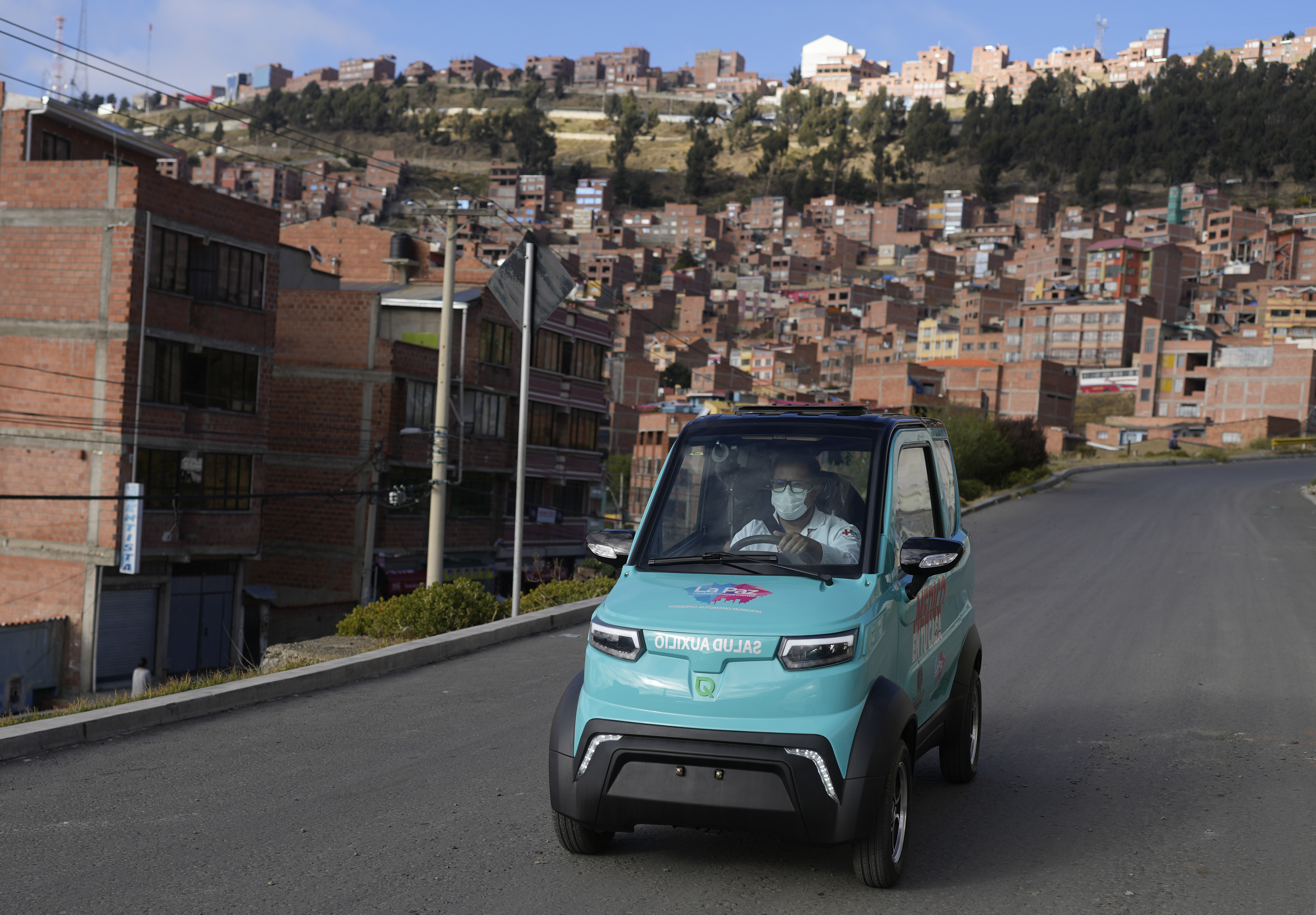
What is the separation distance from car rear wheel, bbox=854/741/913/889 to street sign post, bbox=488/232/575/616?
24.4ft

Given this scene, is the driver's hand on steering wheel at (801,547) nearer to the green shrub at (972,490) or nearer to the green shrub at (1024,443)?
the green shrub at (972,490)

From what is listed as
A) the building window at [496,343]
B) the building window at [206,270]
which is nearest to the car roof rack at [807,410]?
the building window at [206,270]

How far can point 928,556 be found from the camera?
5.09 metres

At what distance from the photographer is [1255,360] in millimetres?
96125

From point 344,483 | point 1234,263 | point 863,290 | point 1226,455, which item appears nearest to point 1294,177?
point 1234,263

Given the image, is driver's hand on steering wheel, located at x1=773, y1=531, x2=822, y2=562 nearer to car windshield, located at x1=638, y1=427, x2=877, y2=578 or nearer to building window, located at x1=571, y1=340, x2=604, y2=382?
car windshield, located at x1=638, y1=427, x2=877, y2=578

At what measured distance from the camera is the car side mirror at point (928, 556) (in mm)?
5070

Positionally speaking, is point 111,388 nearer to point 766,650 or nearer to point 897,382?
point 766,650

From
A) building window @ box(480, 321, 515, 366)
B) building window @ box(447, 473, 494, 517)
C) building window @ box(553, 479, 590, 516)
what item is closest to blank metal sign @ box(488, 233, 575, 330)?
building window @ box(447, 473, 494, 517)

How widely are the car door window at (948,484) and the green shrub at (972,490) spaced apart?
2687 cm

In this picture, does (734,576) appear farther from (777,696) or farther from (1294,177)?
(1294,177)

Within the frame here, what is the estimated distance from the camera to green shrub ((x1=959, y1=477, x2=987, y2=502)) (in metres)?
33.8

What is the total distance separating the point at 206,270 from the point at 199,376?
8.89 feet

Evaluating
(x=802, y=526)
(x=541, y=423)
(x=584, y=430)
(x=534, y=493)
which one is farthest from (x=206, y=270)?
(x=802, y=526)
